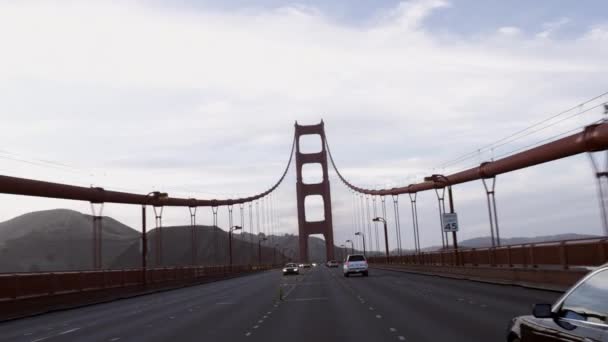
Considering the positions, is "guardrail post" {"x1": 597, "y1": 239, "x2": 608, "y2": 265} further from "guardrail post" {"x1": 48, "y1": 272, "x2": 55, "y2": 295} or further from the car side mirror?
"guardrail post" {"x1": 48, "y1": 272, "x2": 55, "y2": 295}

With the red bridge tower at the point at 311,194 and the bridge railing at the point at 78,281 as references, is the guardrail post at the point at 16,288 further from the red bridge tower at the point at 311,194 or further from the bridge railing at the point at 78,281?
the red bridge tower at the point at 311,194

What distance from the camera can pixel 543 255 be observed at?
28469mm

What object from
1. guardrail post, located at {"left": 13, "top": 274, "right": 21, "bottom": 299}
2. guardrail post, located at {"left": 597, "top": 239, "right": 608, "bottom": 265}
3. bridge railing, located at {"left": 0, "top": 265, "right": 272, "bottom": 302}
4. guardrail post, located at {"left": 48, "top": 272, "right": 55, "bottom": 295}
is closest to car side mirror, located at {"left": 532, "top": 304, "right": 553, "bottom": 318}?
guardrail post, located at {"left": 597, "top": 239, "right": 608, "bottom": 265}

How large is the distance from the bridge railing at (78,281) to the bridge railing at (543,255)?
67.5ft

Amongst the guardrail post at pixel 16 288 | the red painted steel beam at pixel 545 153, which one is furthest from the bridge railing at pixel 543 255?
the guardrail post at pixel 16 288

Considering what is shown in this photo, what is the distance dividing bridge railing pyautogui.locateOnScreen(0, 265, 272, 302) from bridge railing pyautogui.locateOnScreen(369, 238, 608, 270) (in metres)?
20.6

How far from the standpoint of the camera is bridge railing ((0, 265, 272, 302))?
92.9 feet

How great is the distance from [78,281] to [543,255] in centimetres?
2169

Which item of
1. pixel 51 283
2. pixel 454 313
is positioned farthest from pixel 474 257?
pixel 454 313

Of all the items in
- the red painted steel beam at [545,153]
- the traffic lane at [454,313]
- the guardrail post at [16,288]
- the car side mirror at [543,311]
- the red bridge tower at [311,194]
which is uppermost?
the red bridge tower at [311,194]

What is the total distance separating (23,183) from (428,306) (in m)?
28.7

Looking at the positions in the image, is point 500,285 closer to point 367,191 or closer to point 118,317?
point 118,317

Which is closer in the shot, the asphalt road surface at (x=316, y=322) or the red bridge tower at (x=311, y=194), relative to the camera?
the asphalt road surface at (x=316, y=322)

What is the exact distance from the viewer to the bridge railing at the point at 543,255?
23.6 meters
